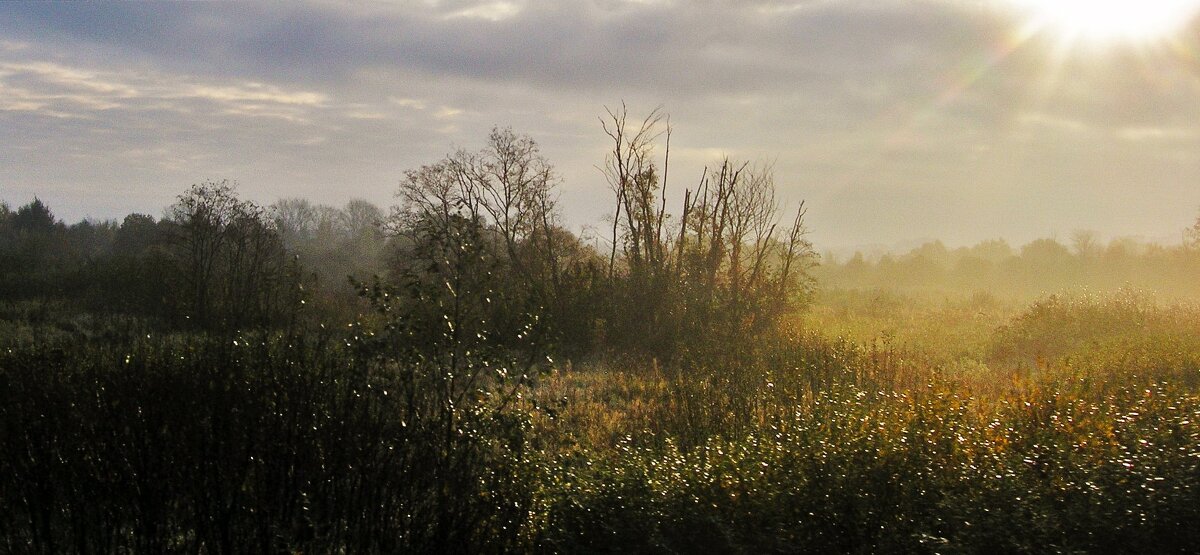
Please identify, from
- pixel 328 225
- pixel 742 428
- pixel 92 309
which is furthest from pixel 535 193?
pixel 328 225

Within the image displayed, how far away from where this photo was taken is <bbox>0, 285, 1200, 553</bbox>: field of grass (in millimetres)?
5586

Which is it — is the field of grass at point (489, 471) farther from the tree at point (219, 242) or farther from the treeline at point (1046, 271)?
the treeline at point (1046, 271)

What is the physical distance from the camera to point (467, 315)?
7.37m

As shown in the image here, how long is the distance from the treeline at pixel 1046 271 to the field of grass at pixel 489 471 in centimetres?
5166

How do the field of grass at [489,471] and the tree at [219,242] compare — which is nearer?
the field of grass at [489,471]

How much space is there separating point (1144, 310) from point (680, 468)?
21925 mm

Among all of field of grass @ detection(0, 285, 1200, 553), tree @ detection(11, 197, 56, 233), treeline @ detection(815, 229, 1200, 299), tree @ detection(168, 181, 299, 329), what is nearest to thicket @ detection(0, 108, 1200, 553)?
field of grass @ detection(0, 285, 1200, 553)

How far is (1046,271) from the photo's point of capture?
254 feet

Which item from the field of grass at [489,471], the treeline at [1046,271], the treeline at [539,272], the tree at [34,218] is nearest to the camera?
the field of grass at [489,471]

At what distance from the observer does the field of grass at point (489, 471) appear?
220 inches

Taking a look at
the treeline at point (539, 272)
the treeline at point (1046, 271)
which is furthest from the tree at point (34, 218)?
the treeline at point (1046, 271)

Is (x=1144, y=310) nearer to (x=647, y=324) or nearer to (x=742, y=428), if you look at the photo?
(x=647, y=324)

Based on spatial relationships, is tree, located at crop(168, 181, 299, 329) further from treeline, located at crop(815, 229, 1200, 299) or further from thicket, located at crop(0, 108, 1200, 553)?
treeline, located at crop(815, 229, 1200, 299)

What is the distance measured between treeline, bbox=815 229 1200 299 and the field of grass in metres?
51.7
